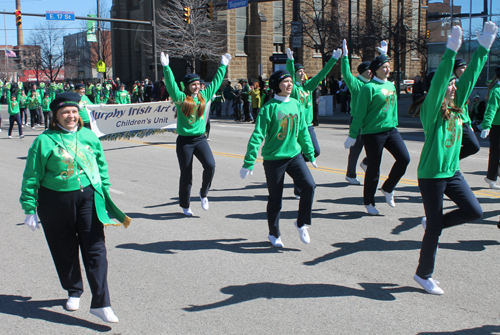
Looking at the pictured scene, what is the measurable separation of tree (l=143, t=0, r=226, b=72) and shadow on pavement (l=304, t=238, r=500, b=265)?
115ft

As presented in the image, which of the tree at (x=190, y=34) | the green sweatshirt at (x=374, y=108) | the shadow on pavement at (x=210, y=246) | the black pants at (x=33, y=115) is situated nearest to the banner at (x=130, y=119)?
the black pants at (x=33, y=115)

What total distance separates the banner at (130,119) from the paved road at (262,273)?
614 cm

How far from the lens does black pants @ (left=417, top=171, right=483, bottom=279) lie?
4301 mm

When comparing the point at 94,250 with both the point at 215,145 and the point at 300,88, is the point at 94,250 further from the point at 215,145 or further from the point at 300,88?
the point at 215,145

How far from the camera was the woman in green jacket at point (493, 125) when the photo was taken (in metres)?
7.62

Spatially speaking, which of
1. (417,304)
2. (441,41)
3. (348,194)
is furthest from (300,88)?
(441,41)

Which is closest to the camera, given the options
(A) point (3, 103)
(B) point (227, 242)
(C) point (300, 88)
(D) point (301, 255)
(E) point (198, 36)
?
(D) point (301, 255)

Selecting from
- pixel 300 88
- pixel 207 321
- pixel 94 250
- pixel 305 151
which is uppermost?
pixel 300 88

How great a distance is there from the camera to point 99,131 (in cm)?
1411

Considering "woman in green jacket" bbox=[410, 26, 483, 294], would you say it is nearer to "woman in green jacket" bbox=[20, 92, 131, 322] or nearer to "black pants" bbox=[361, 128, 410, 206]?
"black pants" bbox=[361, 128, 410, 206]

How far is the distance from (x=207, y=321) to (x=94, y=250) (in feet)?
3.23

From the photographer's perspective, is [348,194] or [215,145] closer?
[348,194]

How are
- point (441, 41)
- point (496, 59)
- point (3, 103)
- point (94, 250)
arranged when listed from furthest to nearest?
point (3, 103) < point (441, 41) < point (496, 59) < point (94, 250)

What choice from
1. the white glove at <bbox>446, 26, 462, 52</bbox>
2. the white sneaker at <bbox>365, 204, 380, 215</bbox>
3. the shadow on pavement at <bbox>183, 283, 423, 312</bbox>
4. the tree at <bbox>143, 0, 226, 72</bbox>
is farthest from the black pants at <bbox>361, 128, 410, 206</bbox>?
the tree at <bbox>143, 0, 226, 72</bbox>
